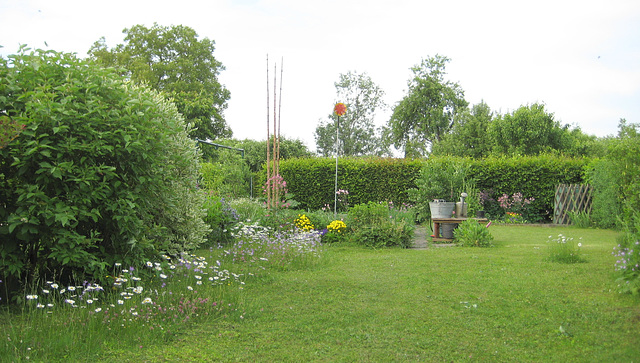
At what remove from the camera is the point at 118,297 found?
4004 mm

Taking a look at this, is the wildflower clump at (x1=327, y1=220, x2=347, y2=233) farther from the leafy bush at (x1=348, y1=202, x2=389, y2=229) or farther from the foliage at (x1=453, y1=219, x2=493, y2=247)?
the foliage at (x1=453, y1=219, x2=493, y2=247)

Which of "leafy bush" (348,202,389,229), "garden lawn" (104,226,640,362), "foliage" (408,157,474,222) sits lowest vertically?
"garden lawn" (104,226,640,362)

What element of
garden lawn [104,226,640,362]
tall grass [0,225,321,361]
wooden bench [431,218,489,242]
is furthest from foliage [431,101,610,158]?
tall grass [0,225,321,361]

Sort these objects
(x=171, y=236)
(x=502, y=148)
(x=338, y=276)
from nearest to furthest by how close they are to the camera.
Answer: (x=171, y=236) → (x=338, y=276) → (x=502, y=148)

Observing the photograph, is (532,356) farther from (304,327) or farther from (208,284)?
(208,284)

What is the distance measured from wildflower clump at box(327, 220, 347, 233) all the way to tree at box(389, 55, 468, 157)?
83.3 ft

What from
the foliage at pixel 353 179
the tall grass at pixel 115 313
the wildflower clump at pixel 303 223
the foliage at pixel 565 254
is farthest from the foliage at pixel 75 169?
the foliage at pixel 353 179

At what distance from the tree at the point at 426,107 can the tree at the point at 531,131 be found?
11.2 meters

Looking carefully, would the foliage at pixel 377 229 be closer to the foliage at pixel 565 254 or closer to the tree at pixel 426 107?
the foliage at pixel 565 254

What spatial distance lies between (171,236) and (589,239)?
8.26 meters

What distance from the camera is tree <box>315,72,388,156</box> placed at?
125 feet

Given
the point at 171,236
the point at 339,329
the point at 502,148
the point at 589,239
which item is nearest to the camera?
the point at 339,329

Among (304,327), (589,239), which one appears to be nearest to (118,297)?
(304,327)

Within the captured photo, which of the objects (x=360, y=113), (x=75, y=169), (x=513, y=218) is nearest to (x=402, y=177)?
(x=513, y=218)
